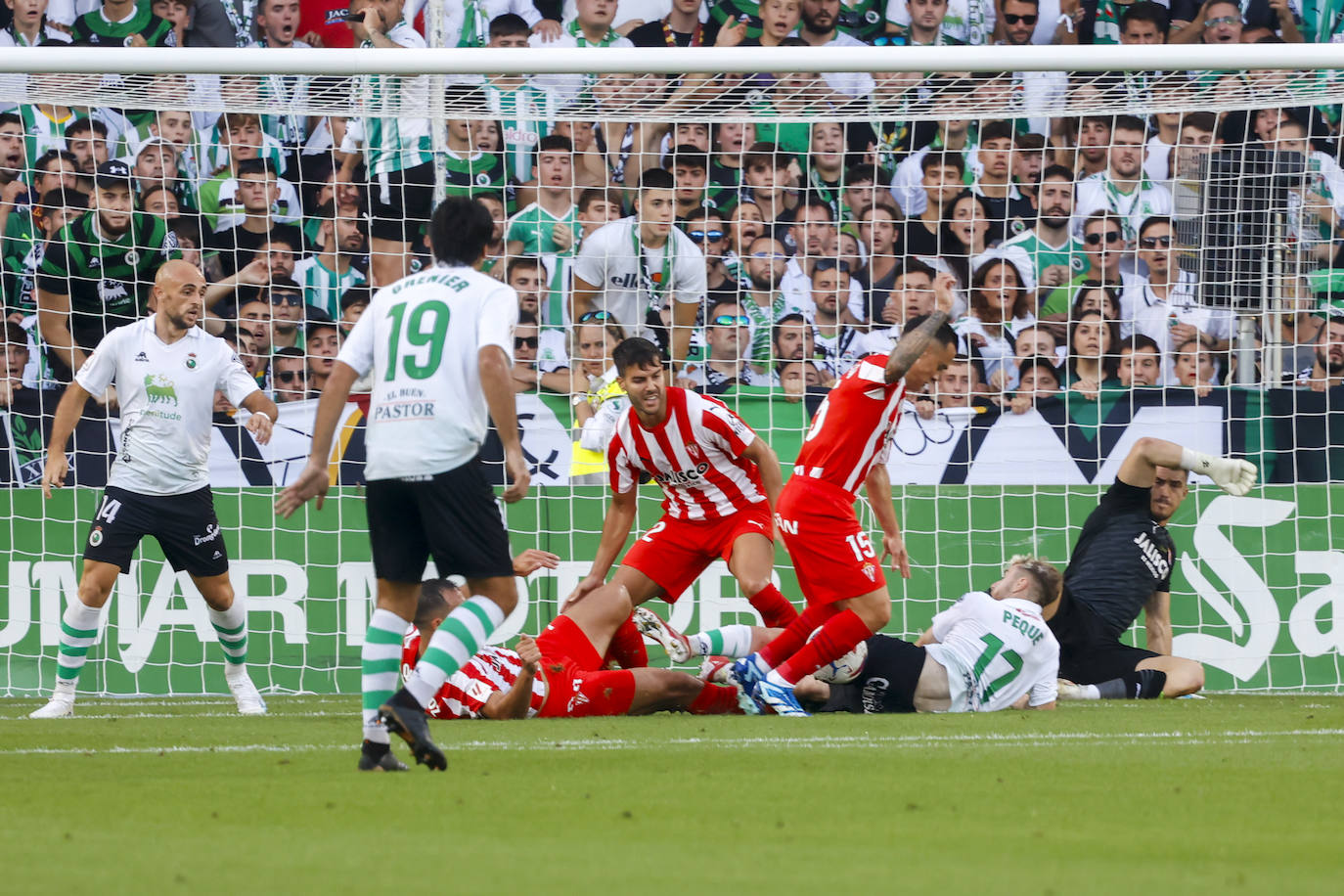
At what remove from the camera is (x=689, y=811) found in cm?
412

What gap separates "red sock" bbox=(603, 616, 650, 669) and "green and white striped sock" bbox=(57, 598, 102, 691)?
8.20ft

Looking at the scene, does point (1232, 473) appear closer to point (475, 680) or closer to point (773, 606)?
point (773, 606)

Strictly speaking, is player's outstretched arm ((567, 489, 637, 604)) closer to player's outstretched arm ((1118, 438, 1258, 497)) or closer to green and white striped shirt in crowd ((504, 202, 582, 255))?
player's outstretched arm ((1118, 438, 1258, 497))

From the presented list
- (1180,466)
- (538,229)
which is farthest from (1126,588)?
(538,229)

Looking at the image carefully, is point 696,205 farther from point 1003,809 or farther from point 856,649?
point 1003,809

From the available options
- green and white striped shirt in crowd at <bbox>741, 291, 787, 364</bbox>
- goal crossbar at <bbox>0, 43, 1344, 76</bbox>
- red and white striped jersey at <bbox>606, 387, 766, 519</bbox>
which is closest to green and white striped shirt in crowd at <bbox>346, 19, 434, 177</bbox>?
goal crossbar at <bbox>0, 43, 1344, 76</bbox>

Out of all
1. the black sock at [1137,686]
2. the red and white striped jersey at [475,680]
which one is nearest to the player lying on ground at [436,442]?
the red and white striped jersey at [475,680]

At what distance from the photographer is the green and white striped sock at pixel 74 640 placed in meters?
8.03

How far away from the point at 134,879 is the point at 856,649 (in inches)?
205

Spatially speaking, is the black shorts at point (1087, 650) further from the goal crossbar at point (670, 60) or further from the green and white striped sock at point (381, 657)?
the green and white striped sock at point (381, 657)

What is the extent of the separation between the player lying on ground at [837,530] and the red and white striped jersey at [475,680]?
1.10 metres

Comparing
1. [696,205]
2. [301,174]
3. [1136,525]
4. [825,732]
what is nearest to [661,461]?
[825,732]

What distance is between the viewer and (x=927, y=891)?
2961 millimetres

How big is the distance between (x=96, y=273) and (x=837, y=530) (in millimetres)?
5887
